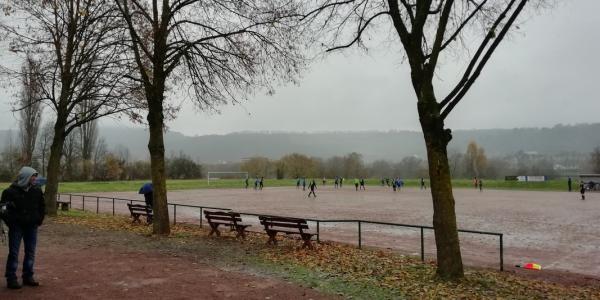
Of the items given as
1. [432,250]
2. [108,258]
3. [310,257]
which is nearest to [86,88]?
[108,258]

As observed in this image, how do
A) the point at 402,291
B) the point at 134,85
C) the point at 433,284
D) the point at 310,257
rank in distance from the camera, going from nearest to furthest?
the point at 402,291 → the point at 433,284 → the point at 310,257 → the point at 134,85

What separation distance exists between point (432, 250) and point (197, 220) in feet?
35.3

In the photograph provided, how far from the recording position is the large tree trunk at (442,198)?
328 inches

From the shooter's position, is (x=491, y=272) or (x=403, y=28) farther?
(x=491, y=272)

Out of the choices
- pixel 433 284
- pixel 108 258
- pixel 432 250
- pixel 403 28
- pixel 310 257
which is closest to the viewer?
pixel 433 284

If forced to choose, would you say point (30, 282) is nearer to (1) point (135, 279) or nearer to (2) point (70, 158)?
(1) point (135, 279)

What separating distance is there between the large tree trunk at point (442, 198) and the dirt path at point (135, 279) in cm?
260

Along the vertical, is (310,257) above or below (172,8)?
below

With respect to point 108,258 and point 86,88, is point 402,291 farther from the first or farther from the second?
point 86,88

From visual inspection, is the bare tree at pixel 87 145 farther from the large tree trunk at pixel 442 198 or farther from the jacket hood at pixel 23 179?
the large tree trunk at pixel 442 198

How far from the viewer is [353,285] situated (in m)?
7.69

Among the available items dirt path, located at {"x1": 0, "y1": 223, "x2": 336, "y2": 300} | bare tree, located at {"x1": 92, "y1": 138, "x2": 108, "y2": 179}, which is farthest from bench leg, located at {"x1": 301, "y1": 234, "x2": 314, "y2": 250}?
bare tree, located at {"x1": 92, "y1": 138, "x2": 108, "y2": 179}

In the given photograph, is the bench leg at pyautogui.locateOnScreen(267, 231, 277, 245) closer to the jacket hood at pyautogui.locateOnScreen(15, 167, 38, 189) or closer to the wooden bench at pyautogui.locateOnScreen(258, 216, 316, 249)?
the wooden bench at pyautogui.locateOnScreen(258, 216, 316, 249)

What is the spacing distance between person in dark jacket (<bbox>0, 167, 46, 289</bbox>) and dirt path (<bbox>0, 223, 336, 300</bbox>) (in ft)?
0.77
